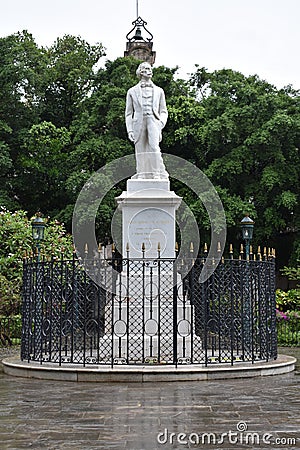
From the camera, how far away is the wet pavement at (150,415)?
20.7ft

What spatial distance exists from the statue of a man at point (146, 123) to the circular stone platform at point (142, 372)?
183 inches

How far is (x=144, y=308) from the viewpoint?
12.4 metres

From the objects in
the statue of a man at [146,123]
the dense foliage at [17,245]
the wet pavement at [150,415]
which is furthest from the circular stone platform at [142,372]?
the dense foliage at [17,245]

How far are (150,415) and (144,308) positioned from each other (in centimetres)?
487

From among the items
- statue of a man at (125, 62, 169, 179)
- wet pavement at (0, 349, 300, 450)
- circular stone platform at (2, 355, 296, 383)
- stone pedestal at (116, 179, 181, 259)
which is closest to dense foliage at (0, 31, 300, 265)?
statue of a man at (125, 62, 169, 179)

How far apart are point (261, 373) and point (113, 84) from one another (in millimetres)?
20388

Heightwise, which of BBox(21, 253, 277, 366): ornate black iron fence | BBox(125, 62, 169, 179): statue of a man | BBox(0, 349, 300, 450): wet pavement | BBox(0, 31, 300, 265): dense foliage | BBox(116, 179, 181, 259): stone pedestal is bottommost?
BBox(0, 349, 300, 450): wet pavement

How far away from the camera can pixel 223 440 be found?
633 cm

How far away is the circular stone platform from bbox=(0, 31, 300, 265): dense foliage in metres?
14.3

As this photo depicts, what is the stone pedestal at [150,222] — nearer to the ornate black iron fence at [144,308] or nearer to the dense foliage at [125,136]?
the ornate black iron fence at [144,308]

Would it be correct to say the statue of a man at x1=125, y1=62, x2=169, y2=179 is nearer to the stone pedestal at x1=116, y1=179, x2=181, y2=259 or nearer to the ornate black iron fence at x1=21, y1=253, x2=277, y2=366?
the stone pedestal at x1=116, y1=179, x2=181, y2=259

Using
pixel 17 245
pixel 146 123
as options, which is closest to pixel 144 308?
pixel 146 123

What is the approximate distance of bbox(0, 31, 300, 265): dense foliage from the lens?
2636 cm

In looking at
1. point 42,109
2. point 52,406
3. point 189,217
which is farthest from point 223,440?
point 42,109
